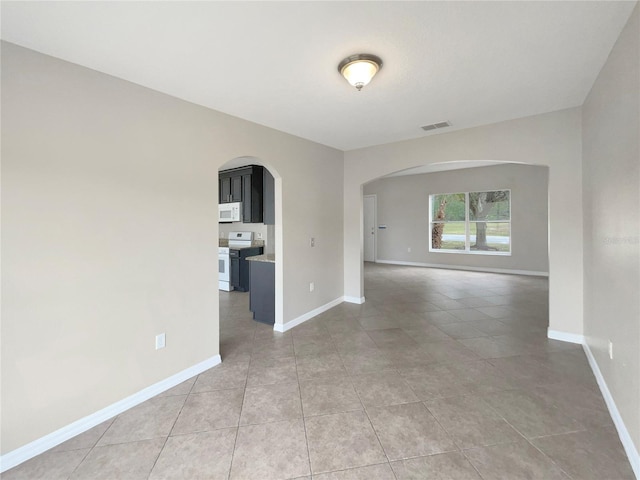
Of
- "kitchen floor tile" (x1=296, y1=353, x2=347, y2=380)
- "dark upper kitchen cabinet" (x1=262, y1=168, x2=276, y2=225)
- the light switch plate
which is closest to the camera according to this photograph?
the light switch plate

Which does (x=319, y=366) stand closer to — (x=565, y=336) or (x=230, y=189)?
(x=565, y=336)

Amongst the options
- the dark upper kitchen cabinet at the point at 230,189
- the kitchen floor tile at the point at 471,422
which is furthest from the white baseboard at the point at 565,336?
the dark upper kitchen cabinet at the point at 230,189

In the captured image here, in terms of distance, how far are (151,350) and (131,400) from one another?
0.36 m

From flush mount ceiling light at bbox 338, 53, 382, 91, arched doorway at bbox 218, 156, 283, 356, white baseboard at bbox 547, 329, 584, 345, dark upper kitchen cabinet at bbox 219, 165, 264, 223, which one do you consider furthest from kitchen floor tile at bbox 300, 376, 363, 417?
dark upper kitchen cabinet at bbox 219, 165, 264, 223

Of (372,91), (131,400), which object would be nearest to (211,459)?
(131,400)

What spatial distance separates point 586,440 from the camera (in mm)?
1727

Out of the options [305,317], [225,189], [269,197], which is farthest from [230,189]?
[305,317]

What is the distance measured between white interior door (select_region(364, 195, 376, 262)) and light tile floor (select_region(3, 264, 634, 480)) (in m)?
5.89

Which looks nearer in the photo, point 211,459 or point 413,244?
point 211,459

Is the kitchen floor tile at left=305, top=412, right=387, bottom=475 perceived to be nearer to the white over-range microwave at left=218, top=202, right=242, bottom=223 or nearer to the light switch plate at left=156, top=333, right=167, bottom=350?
the light switch plate at left=156, top=333, right=167, bottom=350

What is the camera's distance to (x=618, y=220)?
5.97 ft

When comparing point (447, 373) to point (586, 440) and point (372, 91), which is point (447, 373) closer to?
point (586, 440)

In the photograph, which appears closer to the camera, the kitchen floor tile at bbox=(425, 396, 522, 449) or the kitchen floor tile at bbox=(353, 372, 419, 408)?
the kitchen floor tile at bbox=(425, 396, 522, 449)

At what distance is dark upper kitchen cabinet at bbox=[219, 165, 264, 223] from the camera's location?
5.18 metres
